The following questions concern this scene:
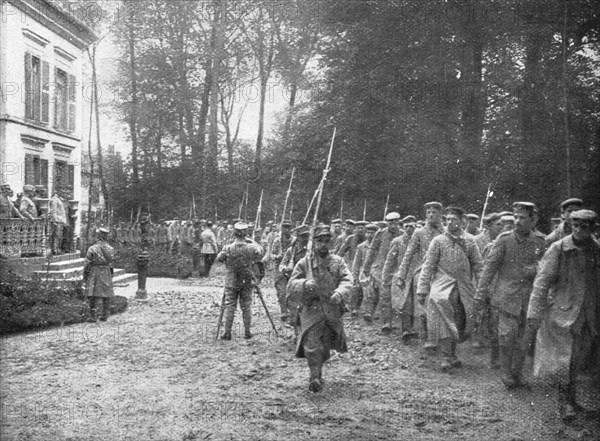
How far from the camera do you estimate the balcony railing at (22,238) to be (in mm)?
13570

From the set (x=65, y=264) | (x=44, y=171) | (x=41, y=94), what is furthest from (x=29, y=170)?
(x=65, y=264)

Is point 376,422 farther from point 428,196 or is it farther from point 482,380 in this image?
point 428,196

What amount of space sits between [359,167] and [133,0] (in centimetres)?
1088

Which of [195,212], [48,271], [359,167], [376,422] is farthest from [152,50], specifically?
[195,212]

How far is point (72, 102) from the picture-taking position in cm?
2231

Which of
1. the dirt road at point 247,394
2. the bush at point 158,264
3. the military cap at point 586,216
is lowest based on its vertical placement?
the dirt road at point 247,394

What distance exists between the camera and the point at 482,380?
6.88m

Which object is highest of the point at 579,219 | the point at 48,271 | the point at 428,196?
the point at 428,196

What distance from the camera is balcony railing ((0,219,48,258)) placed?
44.5 ft

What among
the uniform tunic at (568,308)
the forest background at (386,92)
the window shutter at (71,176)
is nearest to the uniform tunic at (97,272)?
the forest background at (386,92)

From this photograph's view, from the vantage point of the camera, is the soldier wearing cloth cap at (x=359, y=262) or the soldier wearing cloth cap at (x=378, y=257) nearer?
the soldier wearing cloth cap at (x=378, y=257)

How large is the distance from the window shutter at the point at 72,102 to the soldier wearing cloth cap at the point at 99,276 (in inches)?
480

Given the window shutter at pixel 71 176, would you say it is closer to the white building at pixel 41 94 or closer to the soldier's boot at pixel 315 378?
the white building at pixel 41 94

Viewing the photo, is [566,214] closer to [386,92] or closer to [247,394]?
[247,394]
